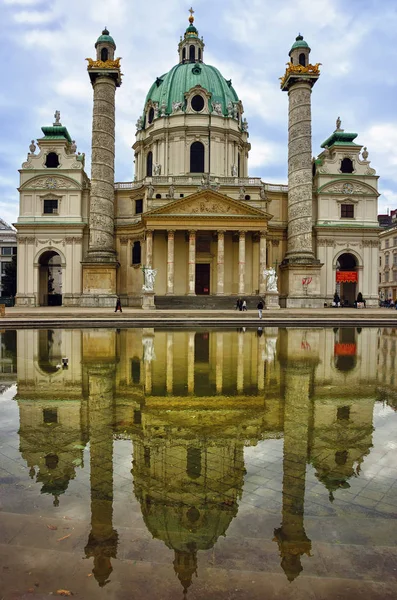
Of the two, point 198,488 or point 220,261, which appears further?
point 220,261

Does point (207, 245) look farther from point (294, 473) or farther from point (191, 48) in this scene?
point (294, 473)

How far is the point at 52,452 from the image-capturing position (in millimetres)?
5629

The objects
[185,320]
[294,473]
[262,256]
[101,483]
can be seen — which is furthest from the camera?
[262,256]

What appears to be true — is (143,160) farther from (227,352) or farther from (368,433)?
(368,433)

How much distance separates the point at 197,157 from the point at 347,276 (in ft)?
76.5

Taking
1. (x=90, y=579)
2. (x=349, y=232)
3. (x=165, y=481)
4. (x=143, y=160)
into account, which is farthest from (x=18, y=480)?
(x=143, y=160)

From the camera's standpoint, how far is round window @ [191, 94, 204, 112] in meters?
54.1

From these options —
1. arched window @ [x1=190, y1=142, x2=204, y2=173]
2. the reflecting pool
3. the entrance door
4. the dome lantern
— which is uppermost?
the dome lantern

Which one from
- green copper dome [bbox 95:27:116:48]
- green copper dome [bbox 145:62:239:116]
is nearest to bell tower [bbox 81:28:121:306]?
green copper dome [bbox 95:27:116:48]

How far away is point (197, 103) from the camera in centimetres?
5431

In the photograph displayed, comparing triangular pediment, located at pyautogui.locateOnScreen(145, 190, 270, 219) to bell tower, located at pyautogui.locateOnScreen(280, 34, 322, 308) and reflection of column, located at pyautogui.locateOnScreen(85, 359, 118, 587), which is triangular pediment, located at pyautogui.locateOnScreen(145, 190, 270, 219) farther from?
reflection of column, located at pyautogui.locateOnScreen(85, 359, 118, 587)

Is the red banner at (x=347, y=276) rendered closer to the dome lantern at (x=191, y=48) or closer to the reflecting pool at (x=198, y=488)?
the dome lantern at (x=191, y=48)

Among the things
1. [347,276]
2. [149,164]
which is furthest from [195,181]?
[347,276]

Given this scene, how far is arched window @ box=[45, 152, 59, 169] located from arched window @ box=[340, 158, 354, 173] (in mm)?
33075
